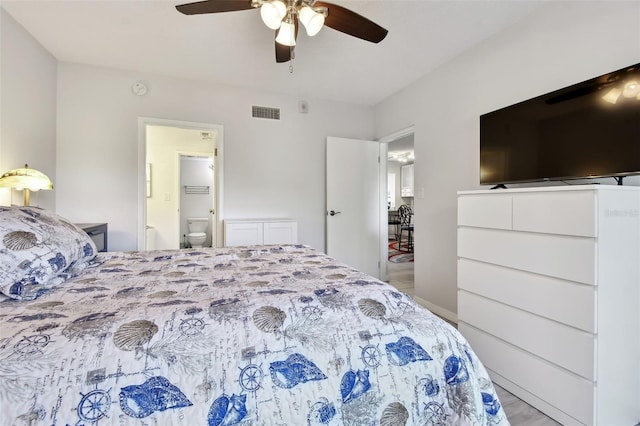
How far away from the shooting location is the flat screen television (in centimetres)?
145

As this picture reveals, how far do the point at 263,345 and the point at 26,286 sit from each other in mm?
943

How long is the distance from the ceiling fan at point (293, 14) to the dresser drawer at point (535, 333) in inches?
74.6

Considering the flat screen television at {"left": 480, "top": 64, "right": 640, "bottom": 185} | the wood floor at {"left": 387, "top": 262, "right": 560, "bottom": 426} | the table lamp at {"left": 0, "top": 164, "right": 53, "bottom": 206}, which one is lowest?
the wood floor at {"left": 387, "top": 262, "right": 560, "bottom": 426}

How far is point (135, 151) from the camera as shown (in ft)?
10.3

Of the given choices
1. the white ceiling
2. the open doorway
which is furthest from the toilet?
the open doorway

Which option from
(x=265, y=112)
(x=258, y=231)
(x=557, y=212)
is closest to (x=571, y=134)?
(x=557, y=212)

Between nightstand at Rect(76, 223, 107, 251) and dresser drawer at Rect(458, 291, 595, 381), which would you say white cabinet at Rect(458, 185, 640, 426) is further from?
nightstand at Rect(76, 223, 107, 251)

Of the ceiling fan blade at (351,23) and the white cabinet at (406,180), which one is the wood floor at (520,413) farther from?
the white cabinet at (406,180)

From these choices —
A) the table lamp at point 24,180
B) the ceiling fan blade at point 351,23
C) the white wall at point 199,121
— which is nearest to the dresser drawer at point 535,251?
the ceiling fan blade at point 351,23

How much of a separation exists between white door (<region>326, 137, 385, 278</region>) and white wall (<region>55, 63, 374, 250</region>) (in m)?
0.17

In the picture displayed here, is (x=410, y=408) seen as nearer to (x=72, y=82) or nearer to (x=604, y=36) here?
(x=604, y=36)

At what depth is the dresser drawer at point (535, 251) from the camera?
1377mm

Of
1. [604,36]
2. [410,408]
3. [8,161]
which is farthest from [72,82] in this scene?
[604,36]

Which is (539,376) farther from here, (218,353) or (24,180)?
(24,180)
